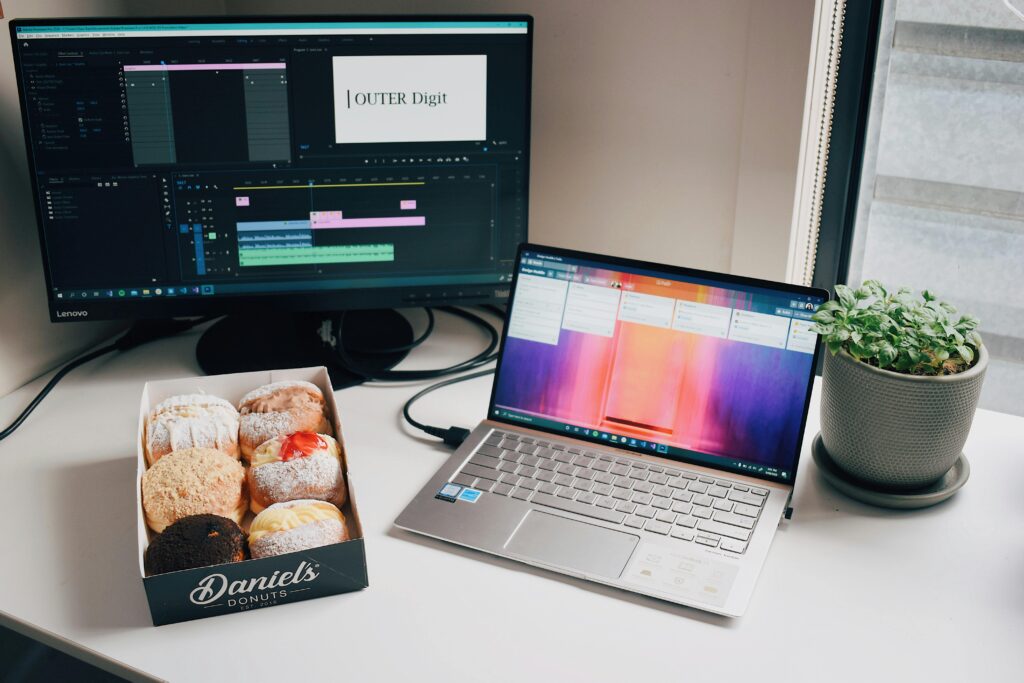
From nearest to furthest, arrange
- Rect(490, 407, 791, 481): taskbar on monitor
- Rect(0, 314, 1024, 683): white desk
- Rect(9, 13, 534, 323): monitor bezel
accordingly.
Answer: Rect(0, 314, 1024, 683): white desk → Rect(490, 407, 791, 481): taskbar on monitor → Rect(9, 13, 534, 323): monitor bezel

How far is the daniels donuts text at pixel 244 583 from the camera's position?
2.58ft

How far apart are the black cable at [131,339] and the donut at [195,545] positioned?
1.41 ft

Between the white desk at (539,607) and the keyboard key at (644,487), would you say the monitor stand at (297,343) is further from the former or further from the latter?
the keyboard key at (644,487)

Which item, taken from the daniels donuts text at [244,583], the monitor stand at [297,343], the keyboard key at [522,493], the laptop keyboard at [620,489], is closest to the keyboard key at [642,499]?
the laptop keyboard at [620,489]

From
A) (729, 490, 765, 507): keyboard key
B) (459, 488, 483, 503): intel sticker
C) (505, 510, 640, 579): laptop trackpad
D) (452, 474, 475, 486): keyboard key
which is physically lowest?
(505, 510, 640, 579): laptop trackpad

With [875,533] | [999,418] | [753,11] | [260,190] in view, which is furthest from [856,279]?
[260,190]

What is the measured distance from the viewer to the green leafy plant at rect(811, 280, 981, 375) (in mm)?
902

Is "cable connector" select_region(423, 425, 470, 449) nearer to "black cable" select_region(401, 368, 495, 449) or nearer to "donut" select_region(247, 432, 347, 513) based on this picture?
"black cable" select_region(401, 368, 495, 449)

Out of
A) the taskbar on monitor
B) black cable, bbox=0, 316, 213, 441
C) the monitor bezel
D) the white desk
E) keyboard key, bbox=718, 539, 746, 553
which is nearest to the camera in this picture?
the white desk

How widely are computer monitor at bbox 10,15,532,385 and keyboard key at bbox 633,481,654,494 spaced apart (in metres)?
0.39

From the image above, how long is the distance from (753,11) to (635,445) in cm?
55

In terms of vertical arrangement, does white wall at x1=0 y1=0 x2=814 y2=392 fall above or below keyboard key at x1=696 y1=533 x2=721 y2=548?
above

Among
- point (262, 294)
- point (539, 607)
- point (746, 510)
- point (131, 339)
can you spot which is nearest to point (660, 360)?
point (746, 510)

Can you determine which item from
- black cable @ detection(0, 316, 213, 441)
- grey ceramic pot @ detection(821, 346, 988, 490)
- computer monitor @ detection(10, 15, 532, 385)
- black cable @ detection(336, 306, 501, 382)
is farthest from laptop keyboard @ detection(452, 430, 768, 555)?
black cable @ detection(0, 316, 213, 441)
